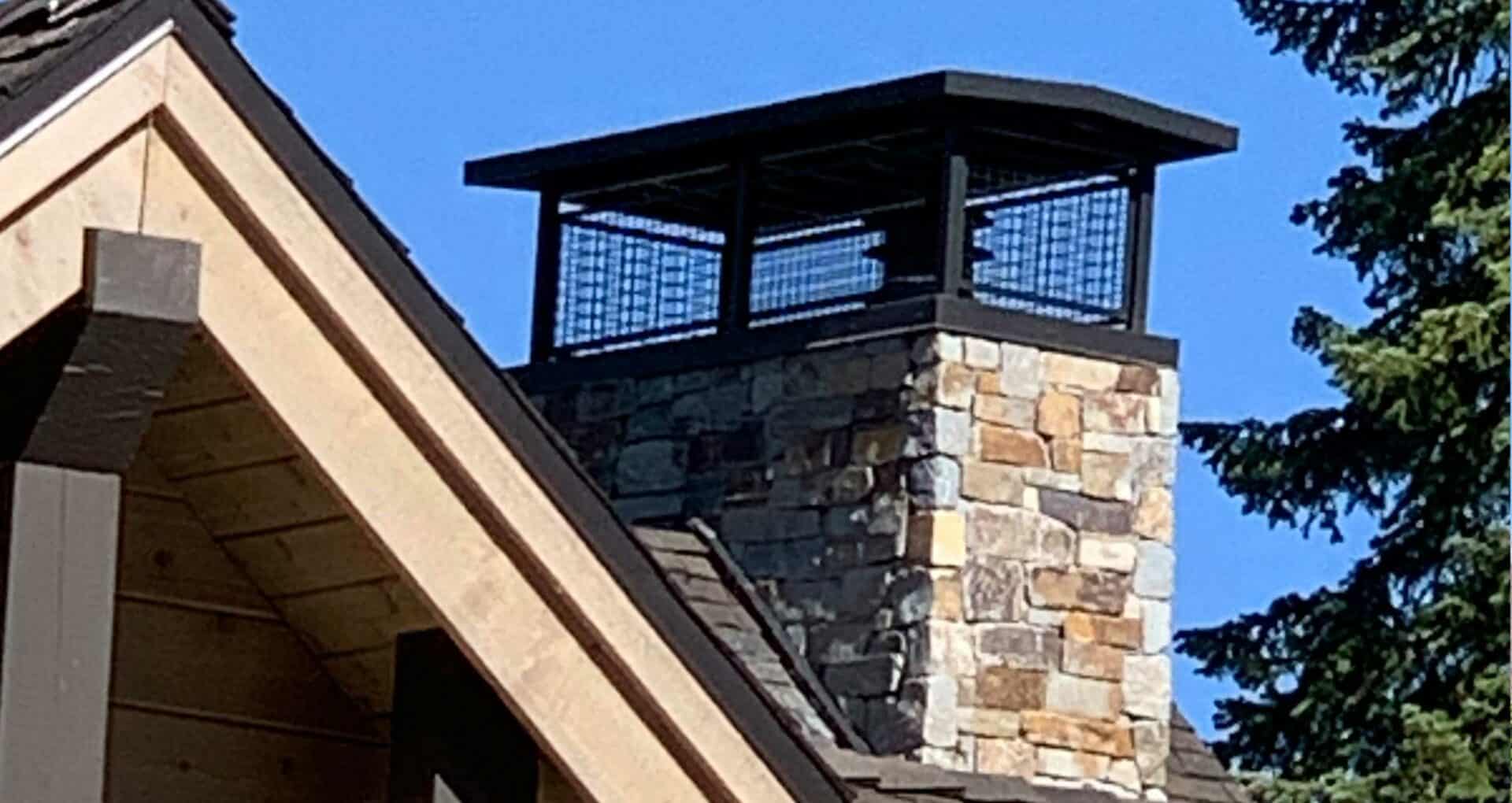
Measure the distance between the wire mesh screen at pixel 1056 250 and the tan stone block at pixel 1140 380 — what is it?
22 centimetres

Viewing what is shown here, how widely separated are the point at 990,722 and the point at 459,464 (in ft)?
17.6

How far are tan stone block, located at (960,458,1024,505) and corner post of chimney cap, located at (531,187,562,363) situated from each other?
1.65 meters

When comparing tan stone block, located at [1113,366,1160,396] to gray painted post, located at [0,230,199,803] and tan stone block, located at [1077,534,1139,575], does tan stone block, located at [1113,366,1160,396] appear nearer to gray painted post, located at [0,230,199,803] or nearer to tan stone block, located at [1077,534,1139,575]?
tan stone block, located at [1077,534,1139,575]

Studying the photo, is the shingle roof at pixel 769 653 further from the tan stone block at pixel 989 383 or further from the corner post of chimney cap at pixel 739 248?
the tan stone block at pixel 989 383

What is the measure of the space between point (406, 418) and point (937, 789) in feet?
4.51

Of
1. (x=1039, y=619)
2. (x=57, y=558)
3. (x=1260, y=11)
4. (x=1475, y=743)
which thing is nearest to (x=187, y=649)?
(x=57, y=558)

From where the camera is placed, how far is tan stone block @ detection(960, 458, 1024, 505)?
9609 mm

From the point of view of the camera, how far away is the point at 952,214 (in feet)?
32.5

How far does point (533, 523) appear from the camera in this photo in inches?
171

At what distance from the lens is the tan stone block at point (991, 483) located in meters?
9.61

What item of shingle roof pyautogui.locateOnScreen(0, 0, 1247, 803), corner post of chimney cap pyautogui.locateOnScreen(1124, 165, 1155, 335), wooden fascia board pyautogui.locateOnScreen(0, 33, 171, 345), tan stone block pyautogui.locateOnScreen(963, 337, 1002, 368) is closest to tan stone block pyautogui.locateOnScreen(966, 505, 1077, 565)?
tan stone block pyautogui.locateOnScreen(963, 337, 1002, 368)

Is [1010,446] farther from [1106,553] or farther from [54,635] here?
[54,635]

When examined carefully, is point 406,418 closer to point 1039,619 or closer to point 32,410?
point 32,410

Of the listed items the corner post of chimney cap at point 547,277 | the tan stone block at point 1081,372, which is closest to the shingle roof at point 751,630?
the tan stone block at point 1081,372
